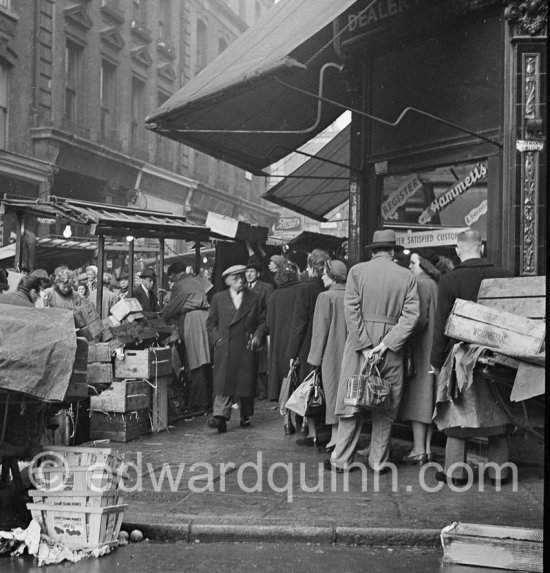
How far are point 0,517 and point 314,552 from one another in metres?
2.11

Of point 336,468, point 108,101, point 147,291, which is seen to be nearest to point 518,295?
point 336,468

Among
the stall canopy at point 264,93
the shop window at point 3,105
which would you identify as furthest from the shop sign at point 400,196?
the shop window at point 3,105

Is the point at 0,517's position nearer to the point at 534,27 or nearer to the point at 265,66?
the point at 265,66

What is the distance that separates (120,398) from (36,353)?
3.95 m

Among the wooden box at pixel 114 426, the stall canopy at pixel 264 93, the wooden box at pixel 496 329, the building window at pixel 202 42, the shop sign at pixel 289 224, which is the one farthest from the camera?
the building window at pixel 202 42

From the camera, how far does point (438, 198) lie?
9.59m

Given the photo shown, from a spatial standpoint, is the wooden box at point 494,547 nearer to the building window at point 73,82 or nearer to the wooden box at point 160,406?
the wooden box at point 160,406

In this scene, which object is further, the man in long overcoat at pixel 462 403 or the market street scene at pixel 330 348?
the man in long overcoat at pixel 462 403

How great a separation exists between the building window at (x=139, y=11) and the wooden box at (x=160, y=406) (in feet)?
76.9

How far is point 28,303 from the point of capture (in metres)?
7.43

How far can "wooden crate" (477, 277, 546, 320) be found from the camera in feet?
20.2

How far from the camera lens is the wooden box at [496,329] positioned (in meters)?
5.60

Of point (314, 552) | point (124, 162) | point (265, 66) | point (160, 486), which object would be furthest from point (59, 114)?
point (314, 552)

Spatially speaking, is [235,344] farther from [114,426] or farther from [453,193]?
[453,193]
